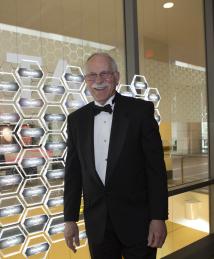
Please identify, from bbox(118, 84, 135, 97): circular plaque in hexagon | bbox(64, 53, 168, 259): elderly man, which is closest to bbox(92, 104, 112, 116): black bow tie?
bbox(64, 53, 168, 259): elderly man

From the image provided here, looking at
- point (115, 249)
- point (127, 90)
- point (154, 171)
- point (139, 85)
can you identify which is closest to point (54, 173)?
Answer: point (115, 249)

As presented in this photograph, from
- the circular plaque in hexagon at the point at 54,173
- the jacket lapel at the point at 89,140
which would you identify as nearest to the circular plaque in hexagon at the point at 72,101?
the circular plaque in hexagon at the point at 54,173

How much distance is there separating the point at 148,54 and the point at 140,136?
1.64 m

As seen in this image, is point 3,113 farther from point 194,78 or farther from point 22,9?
point 194,78

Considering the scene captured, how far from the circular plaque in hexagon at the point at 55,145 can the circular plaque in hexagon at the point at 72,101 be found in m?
0.19

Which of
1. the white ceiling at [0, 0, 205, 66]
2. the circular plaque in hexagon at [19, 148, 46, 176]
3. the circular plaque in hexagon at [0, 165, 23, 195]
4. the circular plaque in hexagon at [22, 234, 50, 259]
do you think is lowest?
the circular plaque in hexagon at [22, 234, 50, 259]

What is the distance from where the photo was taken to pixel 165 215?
1.49 metres

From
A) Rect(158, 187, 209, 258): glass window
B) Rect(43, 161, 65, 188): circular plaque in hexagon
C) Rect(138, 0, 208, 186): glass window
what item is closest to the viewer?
Rect(43, 161, 65, 188): circular plaque in hexagon

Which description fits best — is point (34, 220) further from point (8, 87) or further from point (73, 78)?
point (73, 78)

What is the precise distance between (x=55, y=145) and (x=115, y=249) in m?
0.79

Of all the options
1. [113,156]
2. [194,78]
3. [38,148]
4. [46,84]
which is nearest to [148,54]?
[194,78]

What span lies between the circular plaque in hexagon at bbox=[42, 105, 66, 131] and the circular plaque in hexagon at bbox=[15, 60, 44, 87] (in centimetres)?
18

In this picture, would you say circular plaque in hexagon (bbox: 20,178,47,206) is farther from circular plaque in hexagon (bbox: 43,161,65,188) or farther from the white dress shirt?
the white dress shirt

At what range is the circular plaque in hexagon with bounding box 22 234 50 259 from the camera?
1.93 m
